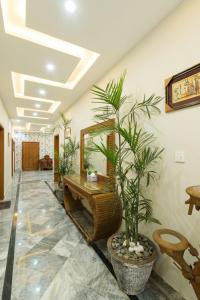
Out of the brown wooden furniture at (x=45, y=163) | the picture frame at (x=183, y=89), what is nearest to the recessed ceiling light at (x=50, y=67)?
the picture frame at (x=183, y=89)

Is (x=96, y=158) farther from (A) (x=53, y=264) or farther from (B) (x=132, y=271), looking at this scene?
(B) (x=132, y=271)

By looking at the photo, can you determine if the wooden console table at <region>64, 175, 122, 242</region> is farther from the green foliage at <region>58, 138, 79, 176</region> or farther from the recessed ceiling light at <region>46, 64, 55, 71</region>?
the recessed ceiling light at <region>46, 64, 55, 71</region>

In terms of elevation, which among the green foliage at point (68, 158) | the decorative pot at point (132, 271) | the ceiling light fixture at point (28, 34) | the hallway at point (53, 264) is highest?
the ceiling light fixture at point (28, 34)

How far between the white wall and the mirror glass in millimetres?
8240

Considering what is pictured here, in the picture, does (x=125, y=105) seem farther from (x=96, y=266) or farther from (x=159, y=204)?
(x=96, y=266)

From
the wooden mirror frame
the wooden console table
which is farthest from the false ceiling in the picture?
the wooden console table

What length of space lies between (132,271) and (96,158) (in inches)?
81.7

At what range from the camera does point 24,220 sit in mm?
3262

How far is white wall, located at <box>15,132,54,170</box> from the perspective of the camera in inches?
427

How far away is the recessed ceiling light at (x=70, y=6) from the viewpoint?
5.16 ft

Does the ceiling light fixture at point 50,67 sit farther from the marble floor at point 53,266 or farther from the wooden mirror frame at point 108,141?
the marble floor at point 53,266

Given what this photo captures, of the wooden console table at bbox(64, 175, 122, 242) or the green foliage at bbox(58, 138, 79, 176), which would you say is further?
the green foliage at bbox(58, 138, 79, 176)

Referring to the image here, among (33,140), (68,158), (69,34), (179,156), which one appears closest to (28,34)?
(69,34)

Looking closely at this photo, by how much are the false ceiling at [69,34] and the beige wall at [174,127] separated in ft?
0.65
